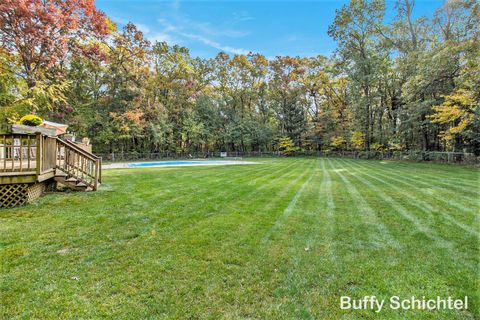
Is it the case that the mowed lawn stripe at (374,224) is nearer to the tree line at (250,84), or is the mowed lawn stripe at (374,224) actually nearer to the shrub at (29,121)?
the shrub at (29,121)

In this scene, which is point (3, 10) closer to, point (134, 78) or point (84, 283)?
point (134, 78)

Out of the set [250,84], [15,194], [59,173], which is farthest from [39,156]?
[250,84]

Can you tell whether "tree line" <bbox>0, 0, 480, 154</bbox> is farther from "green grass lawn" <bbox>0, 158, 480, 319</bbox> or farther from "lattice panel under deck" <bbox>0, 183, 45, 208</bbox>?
"green grass lawn" <bbox>0, 158, 480, 319</bbox>

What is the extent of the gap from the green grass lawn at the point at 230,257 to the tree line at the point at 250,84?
18.7ft

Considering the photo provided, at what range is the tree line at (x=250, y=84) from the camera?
12258 mm

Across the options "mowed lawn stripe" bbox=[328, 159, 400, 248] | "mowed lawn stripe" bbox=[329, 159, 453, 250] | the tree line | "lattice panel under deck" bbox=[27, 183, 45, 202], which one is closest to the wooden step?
"lattice panel under deck" bbox=[27, 183, 45, 202]

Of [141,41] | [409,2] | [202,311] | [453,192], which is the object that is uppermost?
[409,2]

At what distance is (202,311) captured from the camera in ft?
5.96

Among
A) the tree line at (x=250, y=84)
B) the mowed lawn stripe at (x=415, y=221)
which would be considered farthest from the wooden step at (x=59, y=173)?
the mowed lawn stripe at (x=415, y=221)

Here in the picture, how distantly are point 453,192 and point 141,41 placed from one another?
84.9 feet

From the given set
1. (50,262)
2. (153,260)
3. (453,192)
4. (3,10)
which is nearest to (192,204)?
(153,260)

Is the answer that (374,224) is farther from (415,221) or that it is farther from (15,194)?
(15,194)

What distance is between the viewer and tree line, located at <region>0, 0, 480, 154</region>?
40.2ft

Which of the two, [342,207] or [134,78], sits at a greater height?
[134,78]
